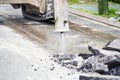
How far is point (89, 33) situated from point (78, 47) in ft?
7.07

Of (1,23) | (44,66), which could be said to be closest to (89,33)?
(1,23)

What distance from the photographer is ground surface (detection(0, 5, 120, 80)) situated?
6.56m

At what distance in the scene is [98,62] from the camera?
6570 millimetres

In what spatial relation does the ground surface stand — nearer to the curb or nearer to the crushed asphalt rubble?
the crushed asphalt rubble

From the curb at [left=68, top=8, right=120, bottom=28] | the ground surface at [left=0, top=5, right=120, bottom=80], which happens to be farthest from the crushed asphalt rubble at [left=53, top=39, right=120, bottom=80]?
the curb at [left=68, top=8, right=120, bottom=28]

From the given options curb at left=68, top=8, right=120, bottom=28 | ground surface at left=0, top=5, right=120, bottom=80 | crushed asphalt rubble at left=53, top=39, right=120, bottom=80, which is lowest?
curb at left=68, top=8, right=120, bottom=28

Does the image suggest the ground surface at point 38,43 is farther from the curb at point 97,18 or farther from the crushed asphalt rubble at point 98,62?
the curb at point 97,18

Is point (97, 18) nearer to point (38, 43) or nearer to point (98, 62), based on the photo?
point (38, 43)

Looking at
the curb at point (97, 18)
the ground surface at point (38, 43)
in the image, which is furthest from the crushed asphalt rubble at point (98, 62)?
the curb at point (97, 18)

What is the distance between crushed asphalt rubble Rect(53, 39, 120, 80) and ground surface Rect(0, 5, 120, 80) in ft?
0.69

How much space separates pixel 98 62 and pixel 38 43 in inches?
121

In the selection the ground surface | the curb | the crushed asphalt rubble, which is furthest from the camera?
the curb

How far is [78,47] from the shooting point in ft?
29.1

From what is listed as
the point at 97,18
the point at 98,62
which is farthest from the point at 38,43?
the point at 97,18
